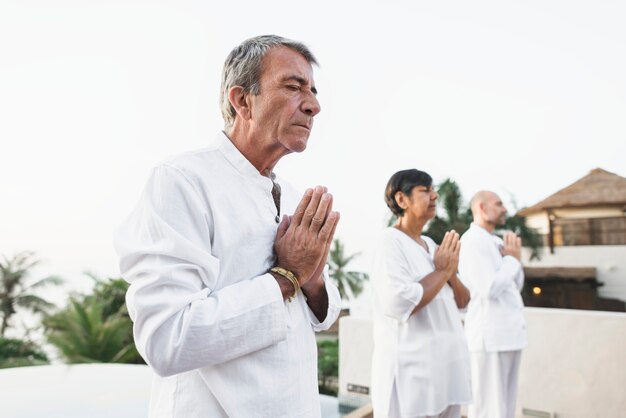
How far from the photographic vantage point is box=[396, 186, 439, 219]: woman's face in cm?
268

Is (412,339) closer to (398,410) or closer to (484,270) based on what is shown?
(398,410)

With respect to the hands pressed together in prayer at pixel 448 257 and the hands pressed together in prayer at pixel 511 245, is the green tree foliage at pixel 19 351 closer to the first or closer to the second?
the hands pressed together in prayer at pixel 511 245

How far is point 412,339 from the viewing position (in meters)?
2.48

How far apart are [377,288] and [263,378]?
1647 mm

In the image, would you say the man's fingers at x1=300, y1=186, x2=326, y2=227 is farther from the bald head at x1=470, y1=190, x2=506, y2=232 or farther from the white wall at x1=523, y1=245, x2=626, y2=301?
the white wall at x1=523, y1=245, x2=626, y2=301

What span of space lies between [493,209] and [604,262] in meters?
19.3

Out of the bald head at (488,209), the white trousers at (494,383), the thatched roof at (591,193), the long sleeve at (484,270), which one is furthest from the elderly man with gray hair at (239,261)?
the thatched roof at (591,193)

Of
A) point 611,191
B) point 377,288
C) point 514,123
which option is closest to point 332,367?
point 611,191

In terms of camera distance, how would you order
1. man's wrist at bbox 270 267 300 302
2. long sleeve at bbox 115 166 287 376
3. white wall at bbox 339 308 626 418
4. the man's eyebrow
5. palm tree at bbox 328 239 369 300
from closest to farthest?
long sleeve at bbox 115 166 287 376 → man's wrist at bbox 270 267 300 302 → the man's eyebrow → white wall at bbox 339 308 626 418 → palm tree at bbox 328 239 369 300

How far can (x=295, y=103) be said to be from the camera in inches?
47.3

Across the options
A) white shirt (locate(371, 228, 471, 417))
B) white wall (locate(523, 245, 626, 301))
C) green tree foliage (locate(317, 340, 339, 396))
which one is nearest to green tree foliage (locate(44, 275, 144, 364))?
green tree foliage (locate(317, 340, 339, 396))

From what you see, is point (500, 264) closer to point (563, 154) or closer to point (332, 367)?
point (332, 367)

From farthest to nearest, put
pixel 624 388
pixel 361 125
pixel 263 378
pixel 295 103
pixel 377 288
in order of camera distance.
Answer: pixel 361 125, pixel 624 388, pixel 377 288, pixel 295 103, pixel 263 378

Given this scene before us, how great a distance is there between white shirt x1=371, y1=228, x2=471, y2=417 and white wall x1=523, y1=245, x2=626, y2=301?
2020 centimetres
